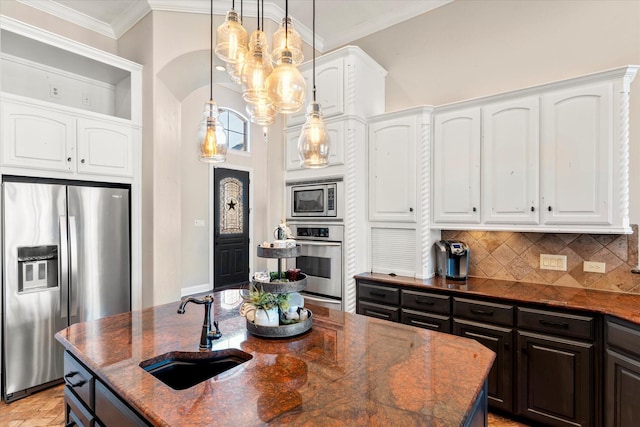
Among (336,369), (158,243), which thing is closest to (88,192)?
(158,243)

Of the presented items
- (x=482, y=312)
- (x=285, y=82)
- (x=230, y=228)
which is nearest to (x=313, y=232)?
(x=482, y=312)

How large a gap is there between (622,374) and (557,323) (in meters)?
0.38

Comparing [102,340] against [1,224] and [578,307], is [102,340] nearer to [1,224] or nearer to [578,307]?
[1,224]

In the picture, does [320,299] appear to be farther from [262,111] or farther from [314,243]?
[262,111]

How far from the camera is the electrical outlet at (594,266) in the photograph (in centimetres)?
248

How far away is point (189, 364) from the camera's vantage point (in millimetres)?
1415

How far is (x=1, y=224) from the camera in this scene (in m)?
2.49

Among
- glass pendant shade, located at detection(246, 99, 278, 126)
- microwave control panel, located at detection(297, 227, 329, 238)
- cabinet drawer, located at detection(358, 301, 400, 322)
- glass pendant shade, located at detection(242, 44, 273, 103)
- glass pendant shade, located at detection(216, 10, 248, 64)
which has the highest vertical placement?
glass pendant shade, located at detection(216, 10, 248, 64)

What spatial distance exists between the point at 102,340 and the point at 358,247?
2142 mm

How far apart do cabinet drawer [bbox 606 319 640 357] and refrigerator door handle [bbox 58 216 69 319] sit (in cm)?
395

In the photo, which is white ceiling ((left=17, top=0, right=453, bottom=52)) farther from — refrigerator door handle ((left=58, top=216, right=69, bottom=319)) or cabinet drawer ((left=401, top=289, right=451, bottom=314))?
cabinet drawer ((left=401, top=289, right=451, bottom=314))

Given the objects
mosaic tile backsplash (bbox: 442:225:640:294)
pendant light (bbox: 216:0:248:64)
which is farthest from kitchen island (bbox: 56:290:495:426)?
mosaic tile backsplash (bbox: 442:225:640:294)

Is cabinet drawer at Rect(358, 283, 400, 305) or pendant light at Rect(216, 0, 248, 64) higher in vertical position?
pendant light at Rect(216, 0, 248, 64)

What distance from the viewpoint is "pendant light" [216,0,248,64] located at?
5.76 ft
